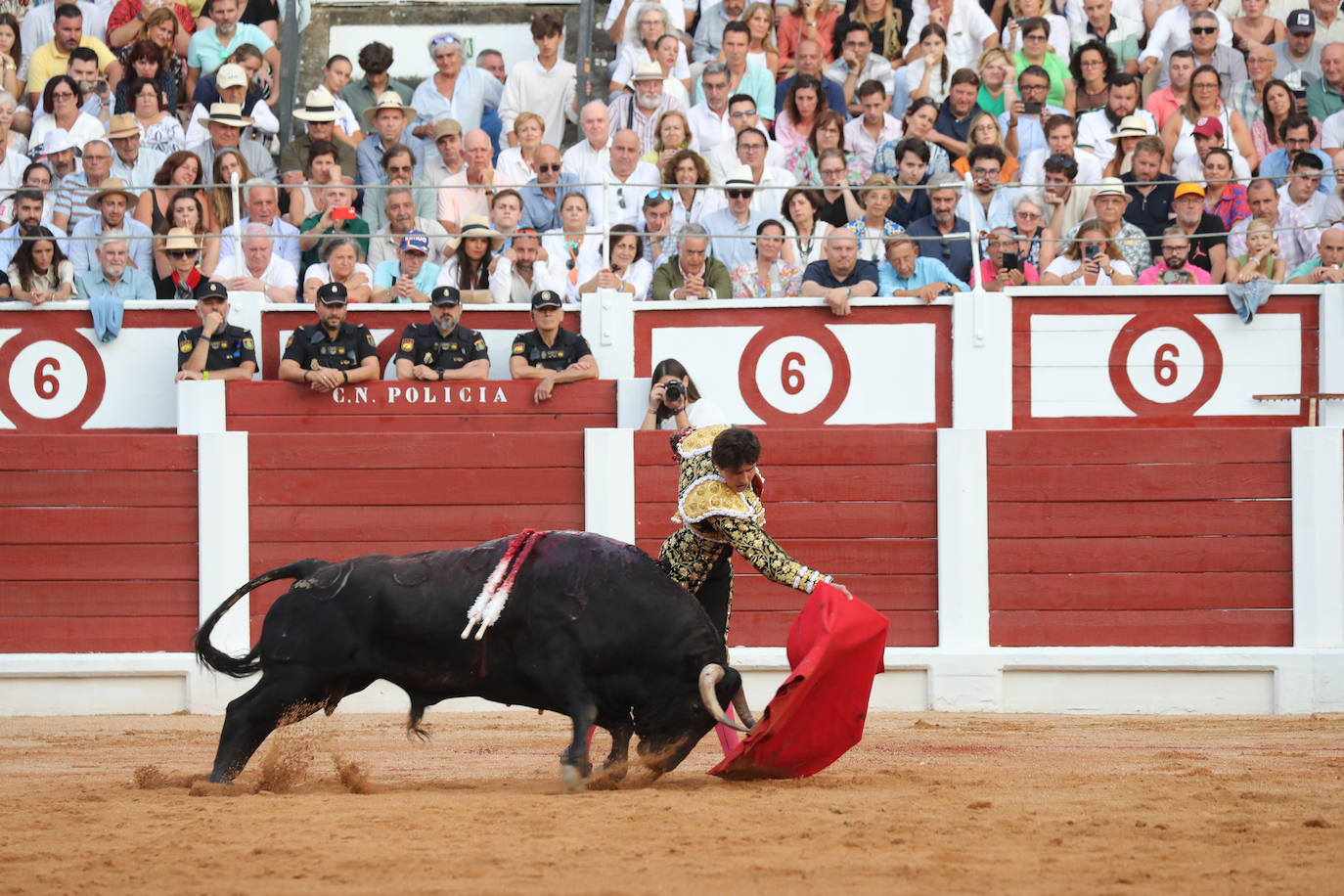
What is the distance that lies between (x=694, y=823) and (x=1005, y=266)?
18.3 feet

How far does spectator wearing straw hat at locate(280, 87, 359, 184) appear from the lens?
1026 cm

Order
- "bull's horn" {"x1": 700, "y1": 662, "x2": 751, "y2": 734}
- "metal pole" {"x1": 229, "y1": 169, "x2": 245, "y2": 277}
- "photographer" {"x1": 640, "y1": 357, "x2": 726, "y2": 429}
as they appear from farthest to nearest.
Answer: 1. "metal pole" {"x1": 229, "y1": 169, "x2": 245, "y2": 277}
2. "photographer" {"x1": 640, "y1": 357, "x2": 726, "y2": 429}
3. "bull's horn" {"x1": 700, "y1": 662, "x2": 751, "y2": 734}

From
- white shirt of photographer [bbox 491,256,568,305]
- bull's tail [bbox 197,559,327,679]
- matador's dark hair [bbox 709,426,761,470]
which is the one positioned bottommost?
bull's tail [bbox 197,559,327,679]

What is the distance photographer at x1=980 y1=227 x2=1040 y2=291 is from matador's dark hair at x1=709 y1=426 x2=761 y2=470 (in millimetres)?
4448

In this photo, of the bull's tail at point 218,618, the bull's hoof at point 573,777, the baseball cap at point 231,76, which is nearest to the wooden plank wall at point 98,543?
the bull's tail at point 218,618

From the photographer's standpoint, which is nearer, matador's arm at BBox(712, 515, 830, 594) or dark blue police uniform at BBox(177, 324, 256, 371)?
matador's arm at BBox(712, 515, 830, 594)

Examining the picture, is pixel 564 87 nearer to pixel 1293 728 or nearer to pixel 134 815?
pixel 1293 728

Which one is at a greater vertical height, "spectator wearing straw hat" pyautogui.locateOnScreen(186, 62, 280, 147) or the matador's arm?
"spectator wearing straw hat" pyautogui.locateOnScreen(186, 62, 280, 147)

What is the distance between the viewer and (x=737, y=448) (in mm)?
5285

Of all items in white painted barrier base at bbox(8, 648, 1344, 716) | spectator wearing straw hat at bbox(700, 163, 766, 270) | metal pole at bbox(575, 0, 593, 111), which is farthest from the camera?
metal pole at bbox(575, 0, 593, 111)

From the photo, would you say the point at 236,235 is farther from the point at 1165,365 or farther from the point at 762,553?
the point at 1165,365

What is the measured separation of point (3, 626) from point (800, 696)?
4677mm

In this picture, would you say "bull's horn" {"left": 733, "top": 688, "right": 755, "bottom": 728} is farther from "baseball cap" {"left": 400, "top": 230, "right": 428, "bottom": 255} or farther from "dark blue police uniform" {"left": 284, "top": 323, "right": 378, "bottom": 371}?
"baseball cap" {"left": 400, "top": 230, "right": 428, "bottom": 255}

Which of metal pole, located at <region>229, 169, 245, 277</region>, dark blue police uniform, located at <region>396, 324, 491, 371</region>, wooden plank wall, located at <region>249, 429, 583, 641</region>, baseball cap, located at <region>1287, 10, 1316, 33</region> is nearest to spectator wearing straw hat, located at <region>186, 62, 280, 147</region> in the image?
metal pole, located at <region>229, 169, 245, 277</region>
